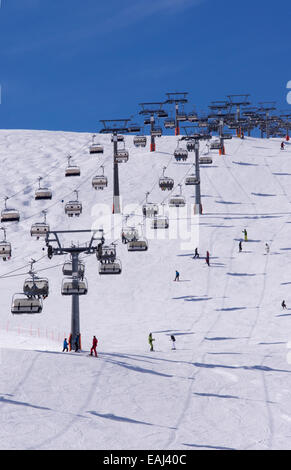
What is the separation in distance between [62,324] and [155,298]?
646cm

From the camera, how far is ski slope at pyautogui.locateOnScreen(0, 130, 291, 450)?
1869 centimetres

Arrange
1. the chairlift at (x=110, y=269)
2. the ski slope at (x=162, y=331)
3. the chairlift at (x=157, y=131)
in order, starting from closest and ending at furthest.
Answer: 1. the ski slope at (x=162, y=331)
2. the chairlift at (x=110, y=269)
3. the chairlift at (x=157, y=131)

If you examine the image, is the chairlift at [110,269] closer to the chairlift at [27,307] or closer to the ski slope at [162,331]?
the ski slope at [162,331]

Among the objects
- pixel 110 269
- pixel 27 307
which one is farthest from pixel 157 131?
pixel 27 307

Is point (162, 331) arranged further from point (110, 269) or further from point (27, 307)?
point (27, 307)

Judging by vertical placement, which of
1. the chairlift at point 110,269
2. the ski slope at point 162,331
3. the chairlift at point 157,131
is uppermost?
the chairlift at point 157,131

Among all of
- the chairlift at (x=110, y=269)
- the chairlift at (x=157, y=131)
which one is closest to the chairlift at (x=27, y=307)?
the chairlift at (x=110, y=269)

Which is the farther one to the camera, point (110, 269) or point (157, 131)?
point (157, 131)

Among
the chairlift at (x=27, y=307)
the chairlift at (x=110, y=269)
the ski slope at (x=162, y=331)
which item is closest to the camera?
the ski slope at (x=162, y=331)

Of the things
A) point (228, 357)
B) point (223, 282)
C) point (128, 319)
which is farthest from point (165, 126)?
point (228, 357)

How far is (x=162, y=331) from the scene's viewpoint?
32.8m

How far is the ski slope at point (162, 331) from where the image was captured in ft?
61.3

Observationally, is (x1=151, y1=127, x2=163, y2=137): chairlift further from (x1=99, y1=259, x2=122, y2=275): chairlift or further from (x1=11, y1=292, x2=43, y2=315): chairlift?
(x1=11, y1=292, x2=43, y2=315): chairlift

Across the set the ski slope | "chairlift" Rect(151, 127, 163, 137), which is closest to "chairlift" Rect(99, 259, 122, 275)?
the ski slope
